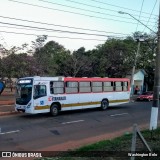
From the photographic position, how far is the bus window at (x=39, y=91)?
2120 cm

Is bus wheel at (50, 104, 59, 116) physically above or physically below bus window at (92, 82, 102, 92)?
below

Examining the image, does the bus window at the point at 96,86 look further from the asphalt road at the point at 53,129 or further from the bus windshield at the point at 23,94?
the bus windshield at the point at 23,94

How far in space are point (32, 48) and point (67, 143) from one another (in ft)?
88.3

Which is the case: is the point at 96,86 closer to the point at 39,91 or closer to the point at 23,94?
the point at 39,91

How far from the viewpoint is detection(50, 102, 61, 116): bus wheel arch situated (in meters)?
22.1

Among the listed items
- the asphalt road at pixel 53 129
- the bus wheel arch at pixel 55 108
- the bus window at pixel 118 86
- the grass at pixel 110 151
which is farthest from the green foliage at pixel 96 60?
the grass at pixel 110 151

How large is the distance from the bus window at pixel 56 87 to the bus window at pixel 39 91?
0.67 m

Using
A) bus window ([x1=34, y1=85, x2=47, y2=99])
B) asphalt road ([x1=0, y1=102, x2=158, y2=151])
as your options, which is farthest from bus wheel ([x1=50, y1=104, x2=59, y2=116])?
bus window ([x1=34, y1=85, x2=47, y2=99])

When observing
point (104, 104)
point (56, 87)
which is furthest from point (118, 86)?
point (56, 87)

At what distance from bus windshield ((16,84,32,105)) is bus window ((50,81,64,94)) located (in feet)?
5.13

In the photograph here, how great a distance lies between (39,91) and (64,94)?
2.17m

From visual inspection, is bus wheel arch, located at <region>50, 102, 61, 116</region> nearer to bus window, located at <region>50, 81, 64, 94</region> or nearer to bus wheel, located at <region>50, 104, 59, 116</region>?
bus wheel, located at <region>50, 104, 59, 116</region>

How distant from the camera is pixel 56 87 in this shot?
22.5 meters

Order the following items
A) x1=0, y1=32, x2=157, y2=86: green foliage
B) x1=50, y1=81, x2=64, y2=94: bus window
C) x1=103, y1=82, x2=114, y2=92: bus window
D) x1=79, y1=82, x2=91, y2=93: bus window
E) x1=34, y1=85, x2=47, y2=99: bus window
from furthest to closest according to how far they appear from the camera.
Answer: x1=0, y1=32, x2=157, y2=86: green foliage, x1=103, y1=82, x2=114, y2=92: bus window, x1=79, y1=82, x2=91, y2=93: bus window, x1=50, y1=81, x2=64, y2=94: bus window, x1=34, y1=85, x2=47, y2=99: bus window
